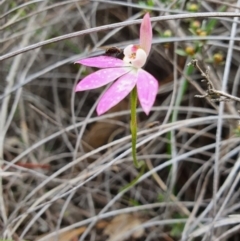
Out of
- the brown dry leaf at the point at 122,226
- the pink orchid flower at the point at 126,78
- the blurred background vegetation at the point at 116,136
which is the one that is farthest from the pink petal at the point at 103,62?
the brown dry leaf at the point at 122,226

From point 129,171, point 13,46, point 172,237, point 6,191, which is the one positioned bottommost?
point 172,237

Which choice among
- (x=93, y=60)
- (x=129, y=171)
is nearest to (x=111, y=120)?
(x=129, y=171)

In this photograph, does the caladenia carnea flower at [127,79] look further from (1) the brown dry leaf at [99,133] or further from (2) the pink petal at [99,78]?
(1) the brown dry leaf at [99,133]

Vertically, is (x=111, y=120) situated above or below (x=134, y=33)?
below

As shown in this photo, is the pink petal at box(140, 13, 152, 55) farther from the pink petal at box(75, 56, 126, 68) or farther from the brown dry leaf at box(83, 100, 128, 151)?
the brown dry leaf at box(83, 100, 128, 151)

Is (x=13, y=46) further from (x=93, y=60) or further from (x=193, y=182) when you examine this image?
(x=93, y=60)

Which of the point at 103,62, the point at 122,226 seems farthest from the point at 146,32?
the point at 122,226

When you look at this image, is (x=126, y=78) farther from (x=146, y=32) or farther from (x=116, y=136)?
(x=116, y=136)
